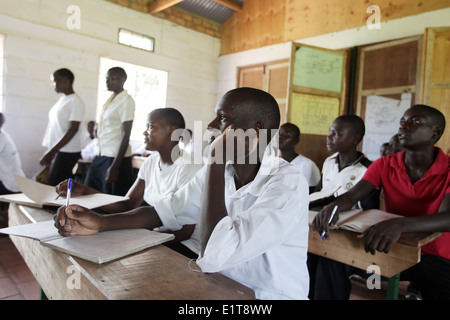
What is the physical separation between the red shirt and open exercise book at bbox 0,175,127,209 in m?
1.41

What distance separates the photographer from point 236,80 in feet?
22.7

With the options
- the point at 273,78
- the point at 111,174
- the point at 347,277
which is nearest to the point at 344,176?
the point at 347,277

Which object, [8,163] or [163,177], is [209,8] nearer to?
[8,163]

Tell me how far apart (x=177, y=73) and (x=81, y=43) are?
186cm

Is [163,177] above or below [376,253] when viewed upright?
above

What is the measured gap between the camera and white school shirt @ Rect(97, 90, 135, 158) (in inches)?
120

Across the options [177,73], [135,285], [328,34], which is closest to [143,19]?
[177,73]

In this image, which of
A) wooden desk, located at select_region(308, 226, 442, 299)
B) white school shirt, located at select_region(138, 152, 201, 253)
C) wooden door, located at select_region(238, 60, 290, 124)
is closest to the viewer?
wooden desk, located at select_region(308, 226, 442, 299)

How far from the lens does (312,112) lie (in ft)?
14.7

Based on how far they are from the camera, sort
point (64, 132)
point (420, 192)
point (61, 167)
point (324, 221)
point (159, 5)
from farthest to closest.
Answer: point (159, 5), point (64, 132), point (61, 167), point (420, 192), point (324, 221)

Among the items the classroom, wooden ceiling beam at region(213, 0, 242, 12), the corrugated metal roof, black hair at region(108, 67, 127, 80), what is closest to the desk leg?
the classroom

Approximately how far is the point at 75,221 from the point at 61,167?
239cm

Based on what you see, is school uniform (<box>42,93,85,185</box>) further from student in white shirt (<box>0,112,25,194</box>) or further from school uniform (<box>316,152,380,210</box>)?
school uniform (<box>316,152,380,210</box>)
